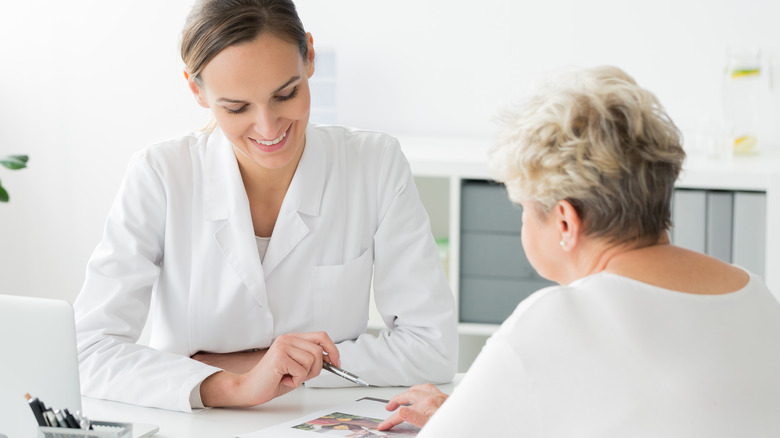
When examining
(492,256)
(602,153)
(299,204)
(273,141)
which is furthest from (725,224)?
(602,153)

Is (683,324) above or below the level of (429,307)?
above

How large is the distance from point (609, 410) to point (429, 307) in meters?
0.82

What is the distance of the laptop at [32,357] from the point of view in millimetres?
1292

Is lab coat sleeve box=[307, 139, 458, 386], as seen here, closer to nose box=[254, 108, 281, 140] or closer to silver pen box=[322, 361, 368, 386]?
silver pen box=[322, 361, 368, 386]

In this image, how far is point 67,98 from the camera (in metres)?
3.72

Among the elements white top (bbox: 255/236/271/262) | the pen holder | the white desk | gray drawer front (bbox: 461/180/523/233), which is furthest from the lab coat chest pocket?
gray drawer front (bbox: 461/180/523/233)

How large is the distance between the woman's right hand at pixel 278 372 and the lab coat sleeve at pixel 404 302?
0.15 meters

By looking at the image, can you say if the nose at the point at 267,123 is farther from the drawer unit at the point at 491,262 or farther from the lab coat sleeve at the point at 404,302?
the drawer unit at the point at 491,262

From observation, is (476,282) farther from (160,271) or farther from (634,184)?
(634,184)

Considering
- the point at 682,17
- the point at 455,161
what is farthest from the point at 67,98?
the point at 682,17

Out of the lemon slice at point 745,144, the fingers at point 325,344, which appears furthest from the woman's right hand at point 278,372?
the lemon slice at point 745,144

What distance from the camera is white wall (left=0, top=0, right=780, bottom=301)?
3230 millimetres

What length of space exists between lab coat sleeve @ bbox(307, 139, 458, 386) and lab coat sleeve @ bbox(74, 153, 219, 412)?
28 centimetres

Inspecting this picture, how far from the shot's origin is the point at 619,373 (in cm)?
104
